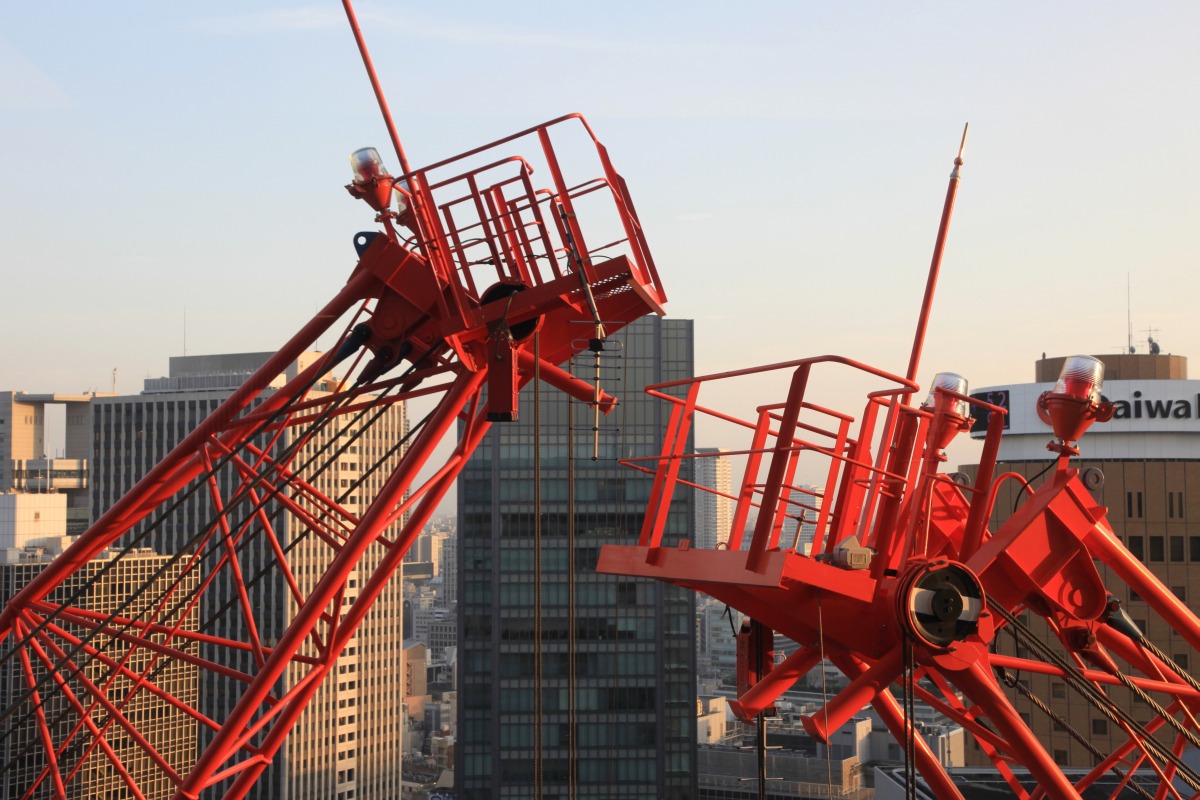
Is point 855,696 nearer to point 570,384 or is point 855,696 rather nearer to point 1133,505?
point 570,384

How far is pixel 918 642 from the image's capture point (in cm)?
1110

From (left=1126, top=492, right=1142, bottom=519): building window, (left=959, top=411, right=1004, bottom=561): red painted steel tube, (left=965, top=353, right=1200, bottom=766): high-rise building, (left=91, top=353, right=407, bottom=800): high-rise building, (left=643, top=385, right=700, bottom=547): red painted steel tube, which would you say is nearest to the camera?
(left=959, top=411, right=1004, bottom=561): red painted steel tube

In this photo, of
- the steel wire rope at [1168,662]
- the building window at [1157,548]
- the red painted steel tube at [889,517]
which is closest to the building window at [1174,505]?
the building window at [1157,548]

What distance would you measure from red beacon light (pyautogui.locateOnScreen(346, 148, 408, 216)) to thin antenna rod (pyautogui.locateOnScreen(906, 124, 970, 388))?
188 inches

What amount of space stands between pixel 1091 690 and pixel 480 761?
78741mm

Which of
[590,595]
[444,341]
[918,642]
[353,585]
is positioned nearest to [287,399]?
[444,341]


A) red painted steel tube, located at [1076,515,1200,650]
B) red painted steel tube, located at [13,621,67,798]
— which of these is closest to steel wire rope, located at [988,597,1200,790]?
red painted steel tube, located at [1076,515,1200,650]

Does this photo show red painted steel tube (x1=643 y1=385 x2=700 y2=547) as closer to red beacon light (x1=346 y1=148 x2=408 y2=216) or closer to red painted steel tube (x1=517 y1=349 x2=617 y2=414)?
red painted steel tube (x1=517 y1=349 x2=617 y2=414)

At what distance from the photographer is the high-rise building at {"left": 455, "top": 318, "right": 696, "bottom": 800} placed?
87.2 m

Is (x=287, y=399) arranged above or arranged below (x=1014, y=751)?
above

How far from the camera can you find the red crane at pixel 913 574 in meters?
11.1

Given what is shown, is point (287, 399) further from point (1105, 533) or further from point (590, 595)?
point (590, 595)

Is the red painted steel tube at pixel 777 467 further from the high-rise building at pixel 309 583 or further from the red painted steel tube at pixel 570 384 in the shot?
the high-rise building at pixel 309 583

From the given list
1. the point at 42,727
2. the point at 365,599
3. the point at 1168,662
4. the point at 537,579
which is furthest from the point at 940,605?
the point at 42,727
